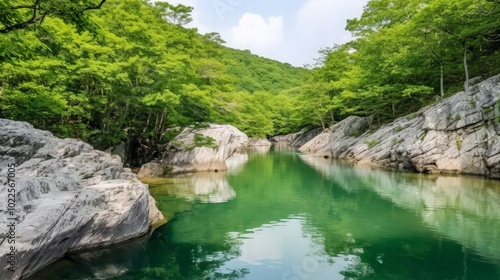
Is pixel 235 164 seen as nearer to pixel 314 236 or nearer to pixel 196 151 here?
pixel 196 151

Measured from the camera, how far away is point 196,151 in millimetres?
28422

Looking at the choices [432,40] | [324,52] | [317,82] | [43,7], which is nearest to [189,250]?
[43,7]

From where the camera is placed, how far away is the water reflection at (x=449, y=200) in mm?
11984

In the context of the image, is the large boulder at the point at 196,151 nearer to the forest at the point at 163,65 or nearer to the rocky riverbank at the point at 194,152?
the rocky riverbank at the point at 194,152

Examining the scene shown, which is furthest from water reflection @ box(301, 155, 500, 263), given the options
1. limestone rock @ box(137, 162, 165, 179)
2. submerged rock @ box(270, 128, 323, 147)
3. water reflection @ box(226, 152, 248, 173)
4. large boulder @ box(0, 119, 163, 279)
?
submerged rock @ box(270, 128, 323, 147)

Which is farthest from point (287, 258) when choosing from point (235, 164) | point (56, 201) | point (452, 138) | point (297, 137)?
point (297, 137)

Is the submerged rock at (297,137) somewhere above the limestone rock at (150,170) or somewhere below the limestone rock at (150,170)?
above

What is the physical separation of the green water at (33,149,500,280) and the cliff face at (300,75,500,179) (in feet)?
9.28

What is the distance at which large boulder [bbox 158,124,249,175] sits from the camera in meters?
27.6

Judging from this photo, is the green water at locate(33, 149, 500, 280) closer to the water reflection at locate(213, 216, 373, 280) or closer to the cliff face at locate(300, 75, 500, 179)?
the water reflection at locate(213, 216, 373, 280)

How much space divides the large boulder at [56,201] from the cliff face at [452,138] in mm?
21530

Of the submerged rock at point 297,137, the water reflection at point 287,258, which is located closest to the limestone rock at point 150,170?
the water reflection at point 287,258

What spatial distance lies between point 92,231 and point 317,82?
1842 inches

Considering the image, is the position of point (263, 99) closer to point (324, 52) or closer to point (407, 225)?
point (324, 52)
